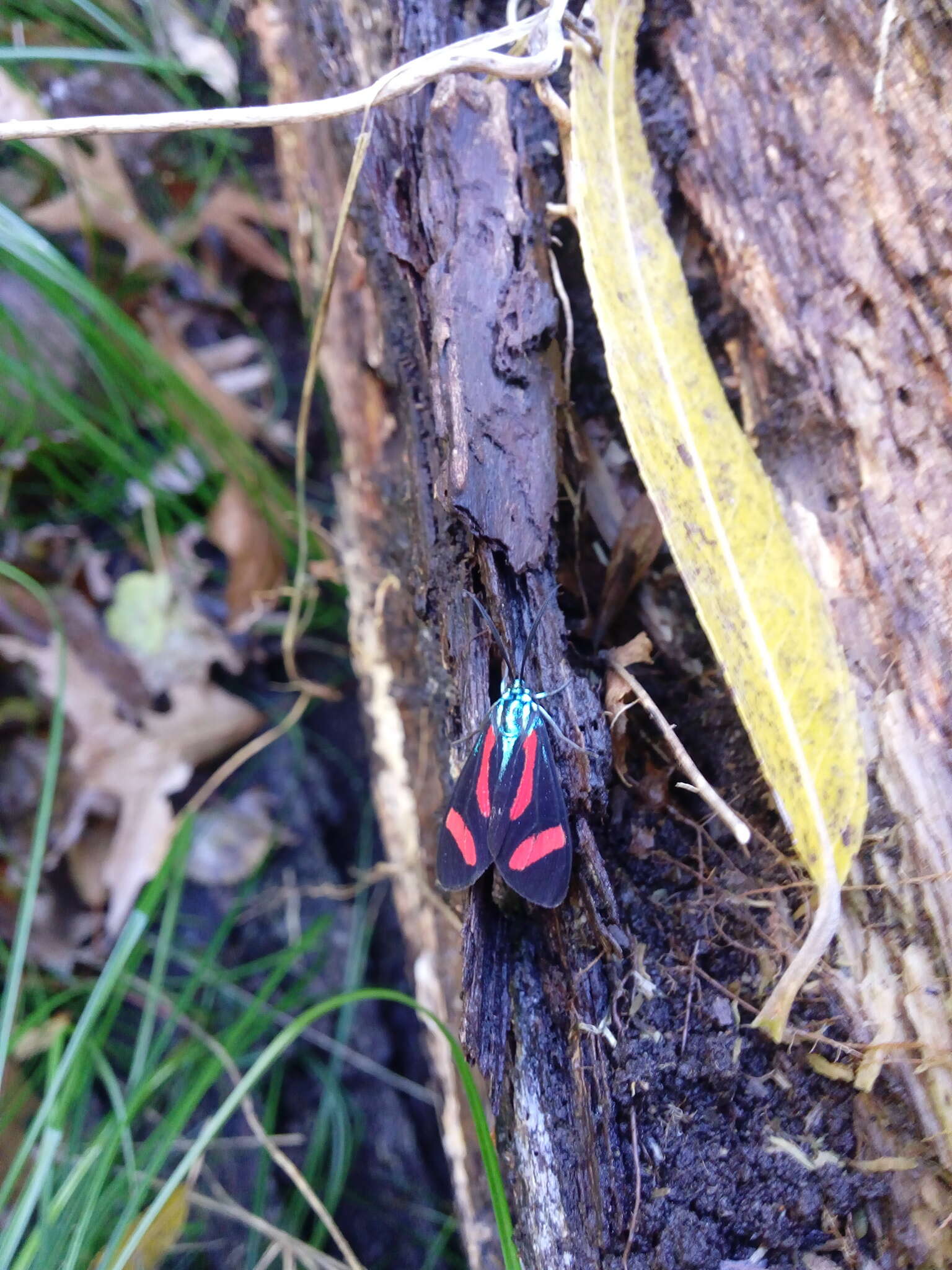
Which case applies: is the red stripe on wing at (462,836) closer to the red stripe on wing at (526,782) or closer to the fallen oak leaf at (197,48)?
the red stripe on wing at (526,782)

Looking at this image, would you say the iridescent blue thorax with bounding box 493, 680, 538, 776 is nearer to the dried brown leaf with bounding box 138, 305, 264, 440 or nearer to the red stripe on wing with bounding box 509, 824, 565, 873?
the red stripe on wing with bounding box 509, 824, 565, 873

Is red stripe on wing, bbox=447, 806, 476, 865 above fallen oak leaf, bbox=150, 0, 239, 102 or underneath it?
underneath

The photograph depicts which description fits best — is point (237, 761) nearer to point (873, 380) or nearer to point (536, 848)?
point (536, 848)

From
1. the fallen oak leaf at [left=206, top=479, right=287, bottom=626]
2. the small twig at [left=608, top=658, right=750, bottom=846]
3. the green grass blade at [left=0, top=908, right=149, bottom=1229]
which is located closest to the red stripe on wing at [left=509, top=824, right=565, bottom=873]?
the small twig at [left=608, top=658, right=750, bottom=846]

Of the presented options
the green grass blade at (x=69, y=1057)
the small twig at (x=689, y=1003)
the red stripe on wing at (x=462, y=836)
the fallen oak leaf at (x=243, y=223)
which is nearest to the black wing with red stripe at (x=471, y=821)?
the red stripe on wing at (x=462, y=836)

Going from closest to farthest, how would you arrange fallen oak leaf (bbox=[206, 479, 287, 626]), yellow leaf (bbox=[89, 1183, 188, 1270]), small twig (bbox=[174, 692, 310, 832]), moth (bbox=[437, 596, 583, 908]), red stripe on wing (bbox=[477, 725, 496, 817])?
moth (bbox=[437, 596, 583, 908]), red stripe on wing (bbox=[477, 725, 496, 817]), yellow leaf (bbox=[89, 1183, 188, 1270]), small twig (bbox=[174, 692, 310, 832]), fallen oak leaf (bbox=[206, 479, 287, 626])

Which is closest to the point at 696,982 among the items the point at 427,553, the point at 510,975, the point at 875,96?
the point at 510,975

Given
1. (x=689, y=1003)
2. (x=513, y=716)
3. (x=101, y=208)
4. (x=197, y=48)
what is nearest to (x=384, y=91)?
(x=513, y=716)

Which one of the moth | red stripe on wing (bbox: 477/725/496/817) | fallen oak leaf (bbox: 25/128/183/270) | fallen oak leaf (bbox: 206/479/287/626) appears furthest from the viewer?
fallen oak leaf (bbox: 206/479/287/626)

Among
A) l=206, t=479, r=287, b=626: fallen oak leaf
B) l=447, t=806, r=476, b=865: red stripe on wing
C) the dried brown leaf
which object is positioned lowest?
l=447, t=806, r=476, b=865: red stripe on wing
